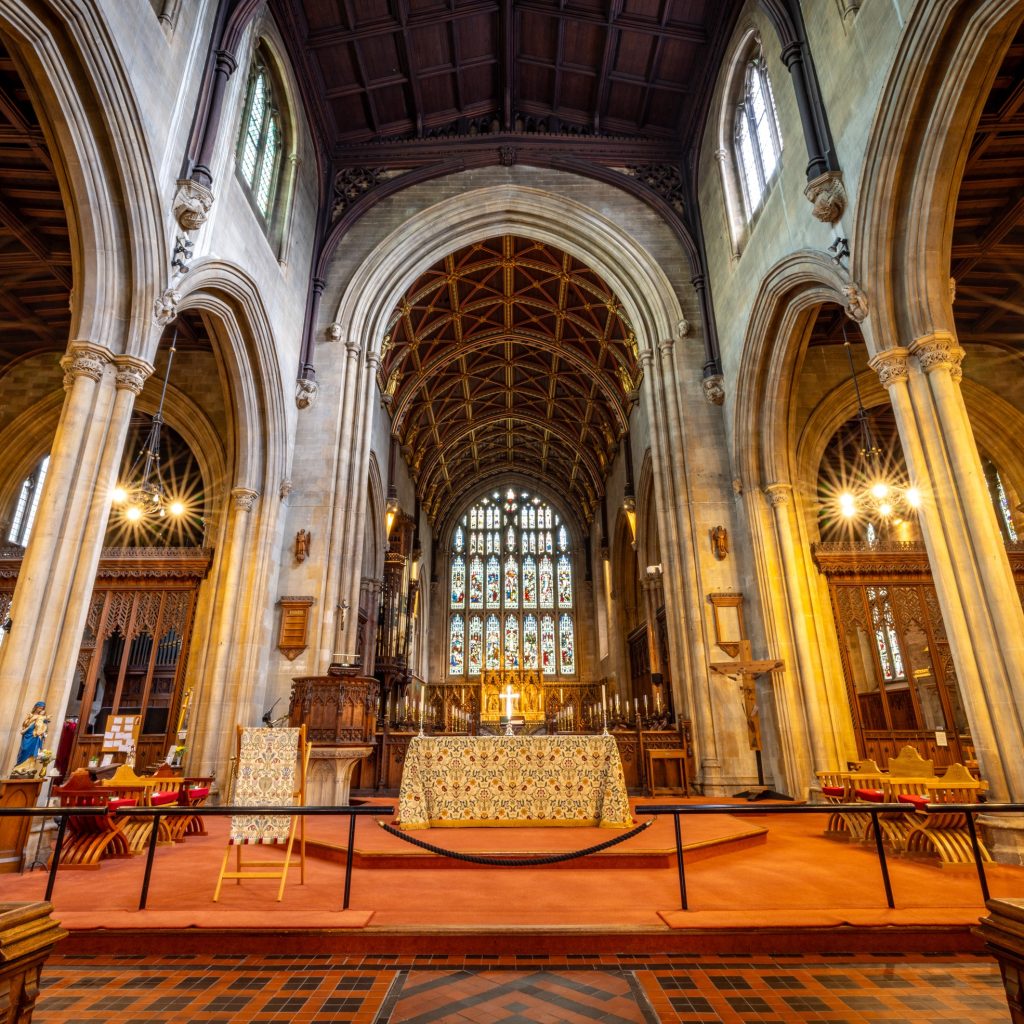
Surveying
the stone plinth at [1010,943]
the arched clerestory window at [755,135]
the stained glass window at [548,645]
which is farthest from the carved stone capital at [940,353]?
the stained glass window at [548,645]

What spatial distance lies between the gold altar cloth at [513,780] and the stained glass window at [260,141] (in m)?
8.49

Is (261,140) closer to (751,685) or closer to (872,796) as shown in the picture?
(751,685)

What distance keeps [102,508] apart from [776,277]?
8.98m

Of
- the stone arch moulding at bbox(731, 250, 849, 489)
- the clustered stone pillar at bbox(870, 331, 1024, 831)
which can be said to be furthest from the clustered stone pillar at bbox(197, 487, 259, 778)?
the clustered stone pillar at bbox(870, 331, 1024, 831)

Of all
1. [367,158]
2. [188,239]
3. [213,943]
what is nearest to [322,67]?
[367,158]

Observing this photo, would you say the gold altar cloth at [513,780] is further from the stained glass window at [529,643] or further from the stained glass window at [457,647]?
the stained glass window at [457,647]

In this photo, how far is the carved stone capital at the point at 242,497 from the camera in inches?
396

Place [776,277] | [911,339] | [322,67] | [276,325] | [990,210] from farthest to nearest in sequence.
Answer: [322,67], [276,325], [776,277], [990,210], [911,339]

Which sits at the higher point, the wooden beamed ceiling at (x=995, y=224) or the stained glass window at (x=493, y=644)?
the wooden beamed ceiling at (x=995, y=224)

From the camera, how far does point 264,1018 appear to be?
242 cm

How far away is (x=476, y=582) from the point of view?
1072 inches

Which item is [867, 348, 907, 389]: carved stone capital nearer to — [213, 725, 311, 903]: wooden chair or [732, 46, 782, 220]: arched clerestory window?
[732, 46, 782, 220]: arched clerestory window

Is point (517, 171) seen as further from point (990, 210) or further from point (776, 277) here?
point (990, 210)

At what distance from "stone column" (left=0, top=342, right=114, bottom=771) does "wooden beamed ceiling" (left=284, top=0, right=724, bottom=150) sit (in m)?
7.96
